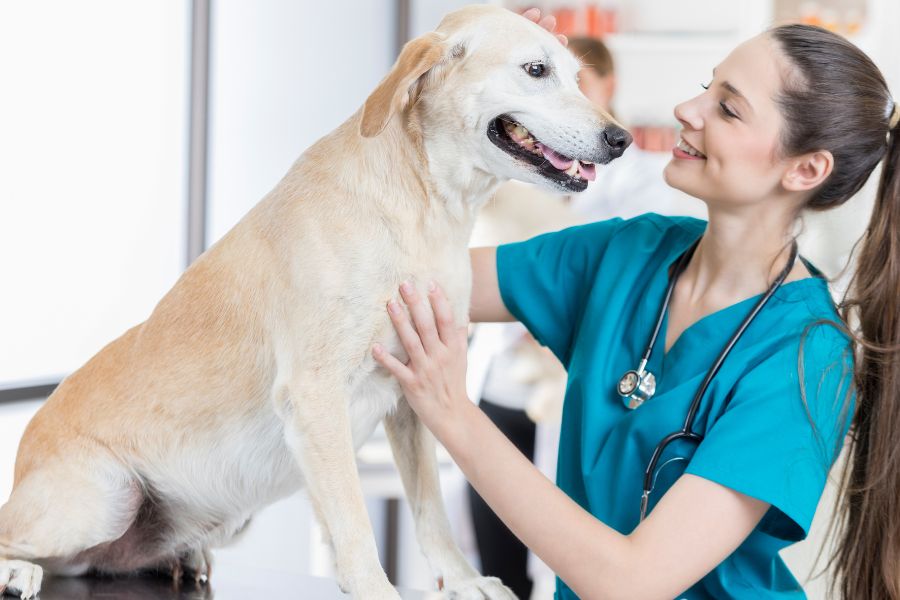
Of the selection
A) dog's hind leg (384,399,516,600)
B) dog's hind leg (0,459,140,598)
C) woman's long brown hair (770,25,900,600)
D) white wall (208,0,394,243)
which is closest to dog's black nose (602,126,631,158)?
woman's long brown hair (770,25,900,600)

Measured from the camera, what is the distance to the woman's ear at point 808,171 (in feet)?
4.42

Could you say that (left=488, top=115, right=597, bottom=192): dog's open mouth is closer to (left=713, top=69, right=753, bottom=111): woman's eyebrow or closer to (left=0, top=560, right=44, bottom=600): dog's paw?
(left=713, top=69, right=753, bottom=111): woman's eyebrow

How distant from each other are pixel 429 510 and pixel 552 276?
45 centimetres

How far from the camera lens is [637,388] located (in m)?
1.39

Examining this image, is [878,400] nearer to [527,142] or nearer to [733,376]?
[733,376]

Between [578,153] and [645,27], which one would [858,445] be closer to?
[578,153]

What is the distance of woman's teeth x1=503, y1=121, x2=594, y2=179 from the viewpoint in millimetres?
1315

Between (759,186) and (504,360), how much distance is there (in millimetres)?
1697

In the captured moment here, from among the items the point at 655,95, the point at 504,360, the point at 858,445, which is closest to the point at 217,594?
the point at 858,445

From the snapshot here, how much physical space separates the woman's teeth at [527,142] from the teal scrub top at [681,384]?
0.84 ft

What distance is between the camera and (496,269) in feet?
5.37

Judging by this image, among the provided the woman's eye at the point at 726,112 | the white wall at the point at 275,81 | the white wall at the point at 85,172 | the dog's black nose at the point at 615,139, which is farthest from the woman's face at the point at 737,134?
the white wall at the point at 275,81

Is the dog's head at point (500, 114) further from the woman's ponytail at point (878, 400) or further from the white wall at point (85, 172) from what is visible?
the white wall at point (85, 172)

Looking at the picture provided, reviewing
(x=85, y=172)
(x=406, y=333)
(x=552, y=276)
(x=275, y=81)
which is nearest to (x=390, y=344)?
(x=406, y=333)
